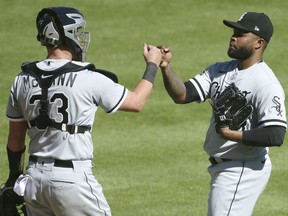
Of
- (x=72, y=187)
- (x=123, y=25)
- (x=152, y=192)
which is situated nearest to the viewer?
(x=72, y=187)

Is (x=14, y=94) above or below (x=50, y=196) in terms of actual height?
above

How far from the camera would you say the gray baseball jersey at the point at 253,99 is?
621cm

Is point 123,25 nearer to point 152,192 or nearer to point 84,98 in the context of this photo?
point 152,192

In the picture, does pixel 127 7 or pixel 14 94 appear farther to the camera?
pixel 127 7

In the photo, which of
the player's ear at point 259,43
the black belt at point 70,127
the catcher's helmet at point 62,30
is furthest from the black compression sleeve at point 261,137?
the catcher's helmet at point 62,30

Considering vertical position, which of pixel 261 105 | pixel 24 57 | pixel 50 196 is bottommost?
pixel 24 57

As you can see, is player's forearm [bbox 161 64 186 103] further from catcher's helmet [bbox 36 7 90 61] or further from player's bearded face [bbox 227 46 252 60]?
catcher's helmet [bbox 36 7 90 61]

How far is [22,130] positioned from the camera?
5.93 metres

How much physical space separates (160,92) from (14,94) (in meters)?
6.23

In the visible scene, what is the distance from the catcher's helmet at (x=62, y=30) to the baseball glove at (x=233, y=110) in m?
1.15

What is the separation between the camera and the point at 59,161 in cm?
562

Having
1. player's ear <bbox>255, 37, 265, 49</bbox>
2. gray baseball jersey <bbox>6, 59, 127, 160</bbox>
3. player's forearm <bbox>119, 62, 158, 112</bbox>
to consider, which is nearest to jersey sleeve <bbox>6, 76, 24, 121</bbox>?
gray baseball jersey <bbox>6, 59, 127, 160</bbox>

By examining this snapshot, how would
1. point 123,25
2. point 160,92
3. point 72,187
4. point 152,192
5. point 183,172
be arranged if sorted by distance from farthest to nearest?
point 123,25
point 160,92
point 183,172
point 152,192
point 72,187

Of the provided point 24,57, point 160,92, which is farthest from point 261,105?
point 24,57
